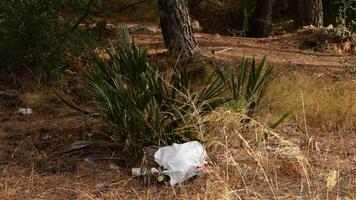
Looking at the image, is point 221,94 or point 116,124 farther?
point 221,94

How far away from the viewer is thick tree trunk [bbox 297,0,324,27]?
39.5 ft

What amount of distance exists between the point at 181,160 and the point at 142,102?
2.34ft

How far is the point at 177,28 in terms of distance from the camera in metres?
7.91

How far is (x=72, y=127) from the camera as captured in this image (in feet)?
18.5

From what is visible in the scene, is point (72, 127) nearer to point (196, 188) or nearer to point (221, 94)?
point (221, 94)

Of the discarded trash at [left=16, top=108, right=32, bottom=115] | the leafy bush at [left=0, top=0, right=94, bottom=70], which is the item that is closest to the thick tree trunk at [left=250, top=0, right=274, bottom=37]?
the leafy bush at [left=0, top=0, right=94, bottom=70]

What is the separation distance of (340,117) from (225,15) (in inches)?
418

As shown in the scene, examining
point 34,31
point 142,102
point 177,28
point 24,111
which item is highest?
point 34,31

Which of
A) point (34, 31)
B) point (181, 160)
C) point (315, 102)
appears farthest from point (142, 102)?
point (34, 31)

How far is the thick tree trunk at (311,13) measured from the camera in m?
12.0

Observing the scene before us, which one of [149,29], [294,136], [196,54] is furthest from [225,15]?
[294,136]

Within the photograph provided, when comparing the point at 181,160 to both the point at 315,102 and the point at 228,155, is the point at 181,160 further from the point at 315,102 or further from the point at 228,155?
the point at 315,102

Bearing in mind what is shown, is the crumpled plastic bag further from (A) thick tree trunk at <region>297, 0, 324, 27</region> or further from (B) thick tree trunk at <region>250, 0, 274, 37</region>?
(B) thick tree trunk at <region>250, 0, 274, 37</region>

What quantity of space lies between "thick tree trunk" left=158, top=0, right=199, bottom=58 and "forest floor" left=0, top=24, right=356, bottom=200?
3.91 feet
